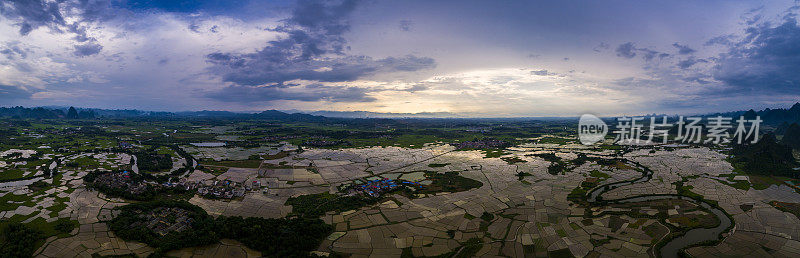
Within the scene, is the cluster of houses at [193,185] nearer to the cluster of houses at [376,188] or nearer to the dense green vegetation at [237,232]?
the dense green vegetation at [237,232]

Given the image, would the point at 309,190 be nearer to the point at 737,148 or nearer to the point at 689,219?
the point at 689,219

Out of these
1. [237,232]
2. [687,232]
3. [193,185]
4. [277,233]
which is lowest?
[687,232]

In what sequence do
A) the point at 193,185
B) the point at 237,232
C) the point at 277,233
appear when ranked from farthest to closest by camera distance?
the point at 193,185 < the point at 277,233 < the point at 237,232

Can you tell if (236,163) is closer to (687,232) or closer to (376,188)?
(376,188)

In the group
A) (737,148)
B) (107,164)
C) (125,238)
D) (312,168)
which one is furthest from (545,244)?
(737,148)

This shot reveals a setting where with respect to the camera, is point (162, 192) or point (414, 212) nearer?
point (414, 212)

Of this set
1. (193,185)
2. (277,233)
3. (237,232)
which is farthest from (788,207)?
(193,185)
